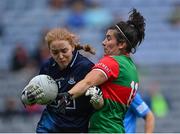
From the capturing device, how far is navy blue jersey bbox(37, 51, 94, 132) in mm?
7254

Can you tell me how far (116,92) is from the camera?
7109 millimetres

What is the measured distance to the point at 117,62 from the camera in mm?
7035

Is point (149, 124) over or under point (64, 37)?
under

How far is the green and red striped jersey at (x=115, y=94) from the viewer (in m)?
7.04

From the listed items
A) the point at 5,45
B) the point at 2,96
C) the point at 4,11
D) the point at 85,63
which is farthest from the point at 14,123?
the point at 85,63

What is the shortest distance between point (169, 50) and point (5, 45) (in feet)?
10.9

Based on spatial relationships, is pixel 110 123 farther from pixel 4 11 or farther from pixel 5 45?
pixel 4 11

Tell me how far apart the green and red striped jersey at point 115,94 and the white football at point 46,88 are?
423mm

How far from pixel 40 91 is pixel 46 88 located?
0.07 metres

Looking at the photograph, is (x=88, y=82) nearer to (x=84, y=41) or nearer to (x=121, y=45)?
(x=121, y=45)

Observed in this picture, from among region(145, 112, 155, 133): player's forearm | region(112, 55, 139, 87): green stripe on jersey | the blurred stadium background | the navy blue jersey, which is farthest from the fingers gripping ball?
the blurred stadium background

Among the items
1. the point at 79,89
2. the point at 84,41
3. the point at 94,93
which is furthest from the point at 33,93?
the point at 84,41

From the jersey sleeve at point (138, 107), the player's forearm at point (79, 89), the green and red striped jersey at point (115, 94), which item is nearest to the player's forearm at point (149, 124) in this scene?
the jersey sleeve at point (138, 107)

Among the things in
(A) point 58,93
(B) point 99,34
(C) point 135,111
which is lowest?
(B) point 99,34
